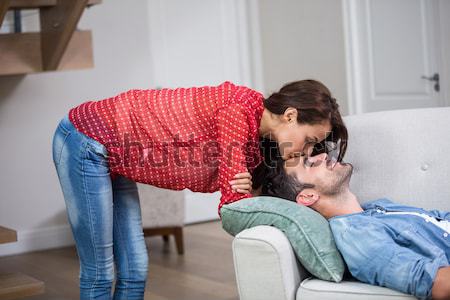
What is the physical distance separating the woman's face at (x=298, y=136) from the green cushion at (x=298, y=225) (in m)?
0.17

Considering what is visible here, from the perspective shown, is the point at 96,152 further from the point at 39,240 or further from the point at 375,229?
the point at 39,240

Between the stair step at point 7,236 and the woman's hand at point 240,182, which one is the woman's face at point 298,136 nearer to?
the woman's hand at point 240,182

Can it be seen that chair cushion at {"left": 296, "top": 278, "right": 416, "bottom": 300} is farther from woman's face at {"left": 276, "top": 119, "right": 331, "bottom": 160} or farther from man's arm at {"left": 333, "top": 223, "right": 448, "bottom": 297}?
woman's face at {"left": 276, "top": 119, "right": 331, "bottom": 160}

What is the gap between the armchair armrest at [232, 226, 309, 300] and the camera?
1.95 m

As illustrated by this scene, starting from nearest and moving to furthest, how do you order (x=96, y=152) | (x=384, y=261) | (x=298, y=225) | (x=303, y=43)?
(x=384, y=261) < (x=298, y=225) < (x=96, y=152) < (x=303, y=43)

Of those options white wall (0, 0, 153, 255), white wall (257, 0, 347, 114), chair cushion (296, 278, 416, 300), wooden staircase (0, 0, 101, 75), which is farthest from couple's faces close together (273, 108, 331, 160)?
white wall (257, 0, 347, 114)

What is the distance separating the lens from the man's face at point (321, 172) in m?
2.19

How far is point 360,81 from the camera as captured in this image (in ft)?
17.1

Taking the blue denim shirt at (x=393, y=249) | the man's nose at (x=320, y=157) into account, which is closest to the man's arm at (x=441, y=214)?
the blue denim shirt at (x=393, y=249)

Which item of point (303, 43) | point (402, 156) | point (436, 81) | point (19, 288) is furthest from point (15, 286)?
point (303, 43)

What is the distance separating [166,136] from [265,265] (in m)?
0.57

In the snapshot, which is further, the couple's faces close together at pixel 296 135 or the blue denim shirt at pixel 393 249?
the couple's faces close together at pixel 296 135

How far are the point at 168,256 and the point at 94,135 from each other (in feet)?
7.52

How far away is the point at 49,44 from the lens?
157 inches
